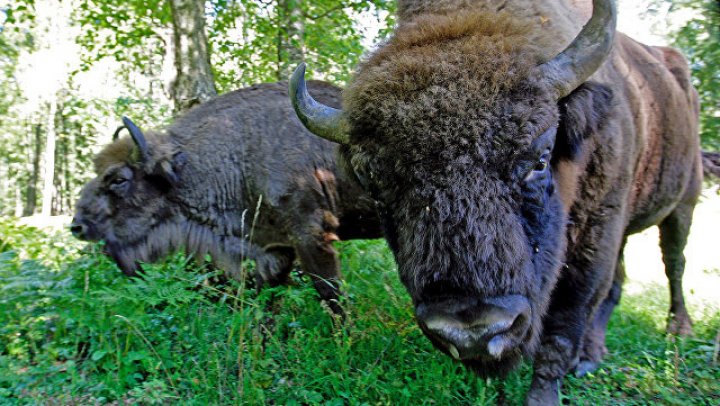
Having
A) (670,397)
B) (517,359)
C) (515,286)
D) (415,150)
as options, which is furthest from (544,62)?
(670,397)

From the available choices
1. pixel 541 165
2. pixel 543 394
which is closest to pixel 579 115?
pixel 541 165

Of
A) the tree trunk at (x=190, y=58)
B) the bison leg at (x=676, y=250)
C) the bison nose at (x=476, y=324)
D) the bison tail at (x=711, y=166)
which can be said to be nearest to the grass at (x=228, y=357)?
the bison nose at (x=476, y=324)

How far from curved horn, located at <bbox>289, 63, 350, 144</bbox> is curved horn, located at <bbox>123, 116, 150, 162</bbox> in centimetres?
286

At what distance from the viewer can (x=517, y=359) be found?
2930 millimetres

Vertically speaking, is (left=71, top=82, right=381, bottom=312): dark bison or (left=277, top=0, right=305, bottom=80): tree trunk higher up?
(left=277, top=0, right=305, bottom=80): tree trunk

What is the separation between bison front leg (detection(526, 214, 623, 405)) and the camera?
3.73 m

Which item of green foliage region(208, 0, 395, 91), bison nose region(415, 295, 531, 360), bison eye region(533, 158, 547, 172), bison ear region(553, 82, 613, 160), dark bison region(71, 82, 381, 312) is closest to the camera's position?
bison nose region(415, 295, 531, 360)

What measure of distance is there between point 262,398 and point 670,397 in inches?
108

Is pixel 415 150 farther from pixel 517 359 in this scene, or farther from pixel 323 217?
pixel 323 217

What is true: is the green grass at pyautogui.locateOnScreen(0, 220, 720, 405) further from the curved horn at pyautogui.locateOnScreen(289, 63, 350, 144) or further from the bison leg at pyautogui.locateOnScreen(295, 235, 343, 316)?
the curved horn at pyautogui.locateOnScreen(289, 63, 350, 144)

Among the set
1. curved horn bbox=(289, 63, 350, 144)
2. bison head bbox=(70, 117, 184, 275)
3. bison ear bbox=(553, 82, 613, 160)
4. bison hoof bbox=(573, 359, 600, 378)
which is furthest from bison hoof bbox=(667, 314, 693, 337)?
bison head bbox=(70, 117, 184, 275)

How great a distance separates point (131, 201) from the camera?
5855 mm

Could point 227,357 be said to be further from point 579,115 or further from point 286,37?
point 286,37

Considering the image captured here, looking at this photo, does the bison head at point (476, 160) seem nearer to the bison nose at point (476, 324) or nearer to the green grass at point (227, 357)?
the bison nose at point (476, 324)
